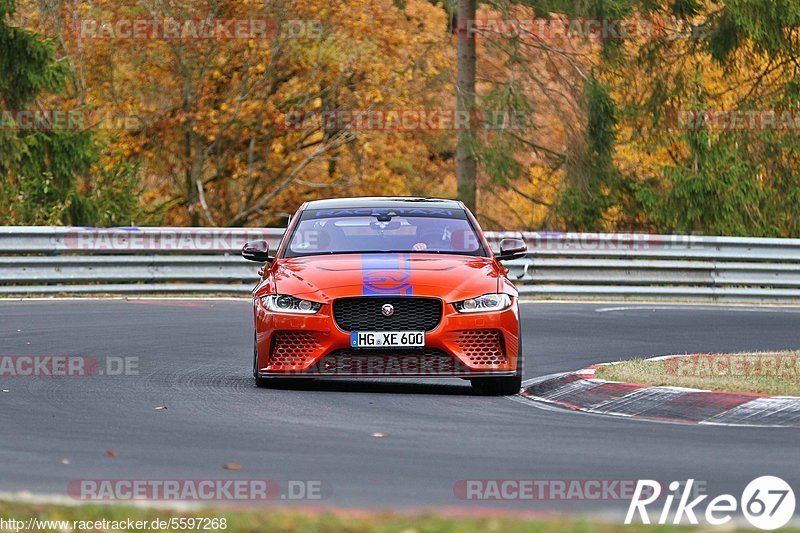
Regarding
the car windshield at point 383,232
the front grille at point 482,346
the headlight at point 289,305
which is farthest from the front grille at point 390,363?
the car windshield at point 383,232

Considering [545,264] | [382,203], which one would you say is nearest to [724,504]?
[382,203]

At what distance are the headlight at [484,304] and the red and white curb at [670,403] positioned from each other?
744 millimetres

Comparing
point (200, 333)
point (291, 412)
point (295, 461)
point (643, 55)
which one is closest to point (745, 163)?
point (643, 55)

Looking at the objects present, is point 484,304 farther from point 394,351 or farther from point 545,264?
point 545,264

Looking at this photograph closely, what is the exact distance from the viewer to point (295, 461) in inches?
338

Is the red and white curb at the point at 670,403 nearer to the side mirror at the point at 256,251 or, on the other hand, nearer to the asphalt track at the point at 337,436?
the asphalt track at the point at 337,436

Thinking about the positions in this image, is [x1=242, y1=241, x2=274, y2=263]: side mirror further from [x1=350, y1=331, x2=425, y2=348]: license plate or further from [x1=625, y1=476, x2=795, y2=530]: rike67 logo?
[x1=625, y1=476, x2=795, y2=530]: rike67 logo

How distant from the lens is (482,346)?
40.5 ft

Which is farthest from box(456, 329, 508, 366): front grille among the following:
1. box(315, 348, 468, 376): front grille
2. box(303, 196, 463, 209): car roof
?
box(303, 196, 463, 209): car roof

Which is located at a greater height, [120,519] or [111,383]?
[120,519]

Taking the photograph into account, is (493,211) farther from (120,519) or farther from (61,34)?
(120,519)

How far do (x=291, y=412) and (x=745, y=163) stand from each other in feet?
90.6

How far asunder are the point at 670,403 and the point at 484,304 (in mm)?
1676

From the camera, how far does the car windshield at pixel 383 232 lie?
1348 centimetres
